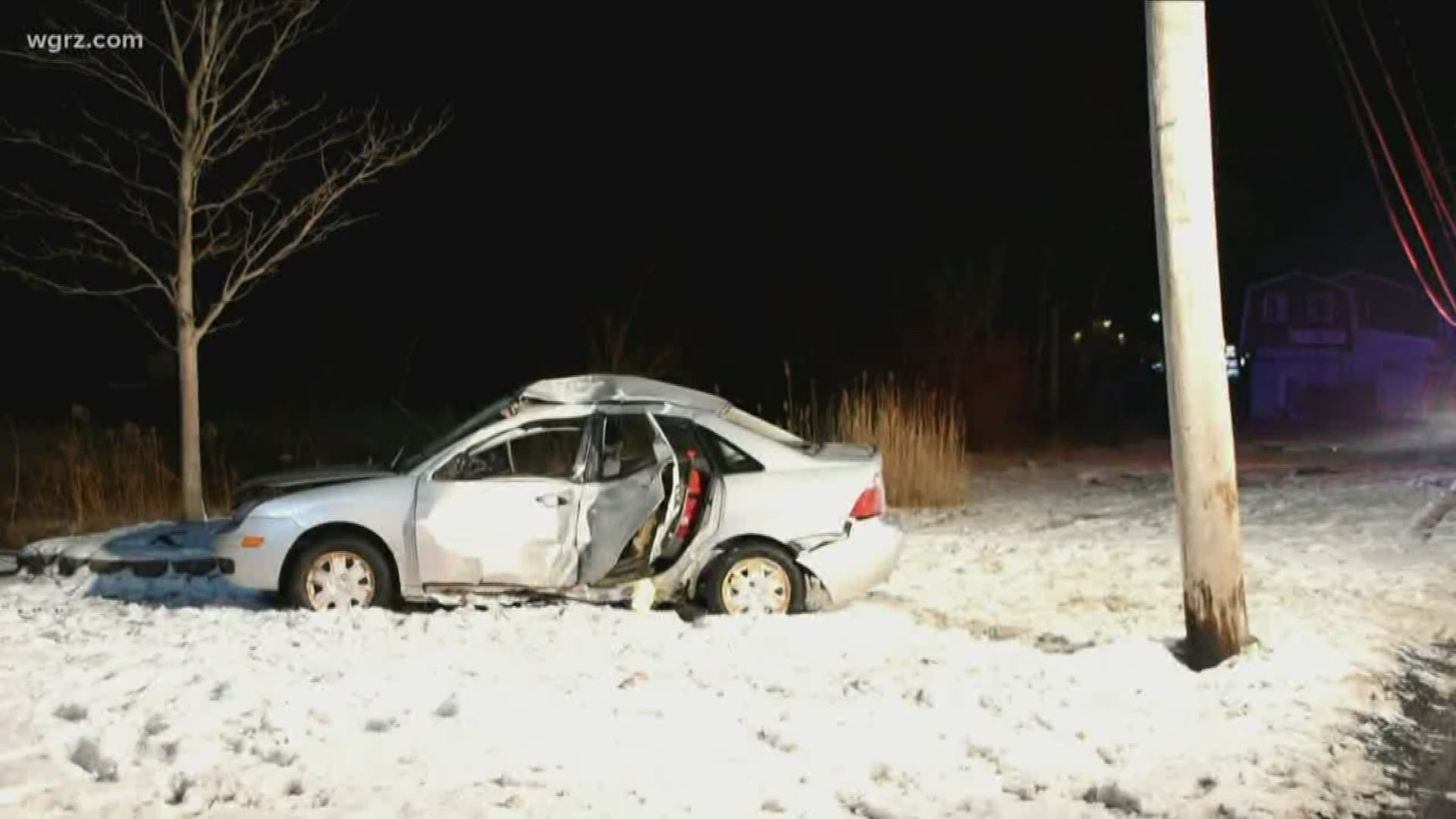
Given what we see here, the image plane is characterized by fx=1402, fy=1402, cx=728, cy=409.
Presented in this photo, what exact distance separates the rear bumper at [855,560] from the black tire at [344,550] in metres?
2.80

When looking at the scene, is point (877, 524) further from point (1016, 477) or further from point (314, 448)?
point (314, 448)

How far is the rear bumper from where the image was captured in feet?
30.5

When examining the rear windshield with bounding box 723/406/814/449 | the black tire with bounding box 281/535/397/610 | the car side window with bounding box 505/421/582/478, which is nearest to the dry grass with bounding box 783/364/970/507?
the car side window with bounding box 505/421/582/478

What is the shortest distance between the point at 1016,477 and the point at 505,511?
41.9 ft

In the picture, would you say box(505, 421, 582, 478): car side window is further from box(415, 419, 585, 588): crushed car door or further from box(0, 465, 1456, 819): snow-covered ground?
box(0, 465, 1456, 819): snow-covered ground

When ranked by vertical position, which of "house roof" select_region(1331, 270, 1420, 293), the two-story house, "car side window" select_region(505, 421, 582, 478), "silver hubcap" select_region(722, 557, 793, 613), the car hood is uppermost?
"house roof" select_region(1331, 270, 1420, 293)

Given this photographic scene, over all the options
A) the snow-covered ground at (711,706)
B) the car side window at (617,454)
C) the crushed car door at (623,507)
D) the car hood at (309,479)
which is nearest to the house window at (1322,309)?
Answer: the snow-covered ground at (711,706)

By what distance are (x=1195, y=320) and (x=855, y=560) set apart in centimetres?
284

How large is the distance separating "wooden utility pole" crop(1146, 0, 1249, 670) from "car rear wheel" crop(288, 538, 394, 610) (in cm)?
517

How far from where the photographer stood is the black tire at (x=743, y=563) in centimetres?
932

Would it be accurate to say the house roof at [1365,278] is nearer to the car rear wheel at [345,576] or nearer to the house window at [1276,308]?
the house window at [1276,308]

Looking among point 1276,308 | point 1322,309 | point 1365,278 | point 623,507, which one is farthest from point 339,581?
point 1365,278

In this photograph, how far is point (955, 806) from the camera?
18.6 ft

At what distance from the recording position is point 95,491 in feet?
48.0
